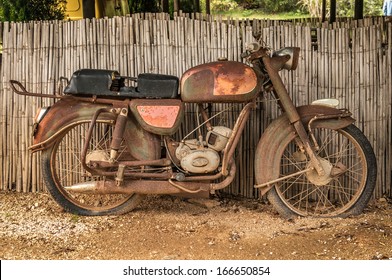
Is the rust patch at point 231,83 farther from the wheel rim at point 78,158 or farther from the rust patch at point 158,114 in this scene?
the wheel rim at point 78,158

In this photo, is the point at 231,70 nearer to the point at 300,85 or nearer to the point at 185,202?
the point at 300,85

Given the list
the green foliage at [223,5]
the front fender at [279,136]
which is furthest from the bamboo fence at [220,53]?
the green foliage at [223,5]

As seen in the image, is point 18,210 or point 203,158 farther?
point 18,210

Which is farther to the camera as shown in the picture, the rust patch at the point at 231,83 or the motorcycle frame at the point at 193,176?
the motorcycle frame at the point at 193,176

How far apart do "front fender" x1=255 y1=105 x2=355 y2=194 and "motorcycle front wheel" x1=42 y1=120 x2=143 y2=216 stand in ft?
3.58

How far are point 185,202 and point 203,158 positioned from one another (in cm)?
79

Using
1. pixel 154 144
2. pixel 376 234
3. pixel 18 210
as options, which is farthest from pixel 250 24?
pixel 18 210

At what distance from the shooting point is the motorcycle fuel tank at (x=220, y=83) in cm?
482

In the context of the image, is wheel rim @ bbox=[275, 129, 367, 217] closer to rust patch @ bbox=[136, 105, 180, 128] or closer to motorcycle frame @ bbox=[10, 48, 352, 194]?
motorcycle frame @ bbox=[10, 48, 352, 194]

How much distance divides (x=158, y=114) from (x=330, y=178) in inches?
60.8

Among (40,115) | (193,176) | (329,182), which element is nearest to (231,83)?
(193,176)

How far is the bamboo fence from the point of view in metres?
5.61

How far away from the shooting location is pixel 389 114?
18.6 feet

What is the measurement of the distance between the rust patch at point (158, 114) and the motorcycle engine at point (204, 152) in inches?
10.2
